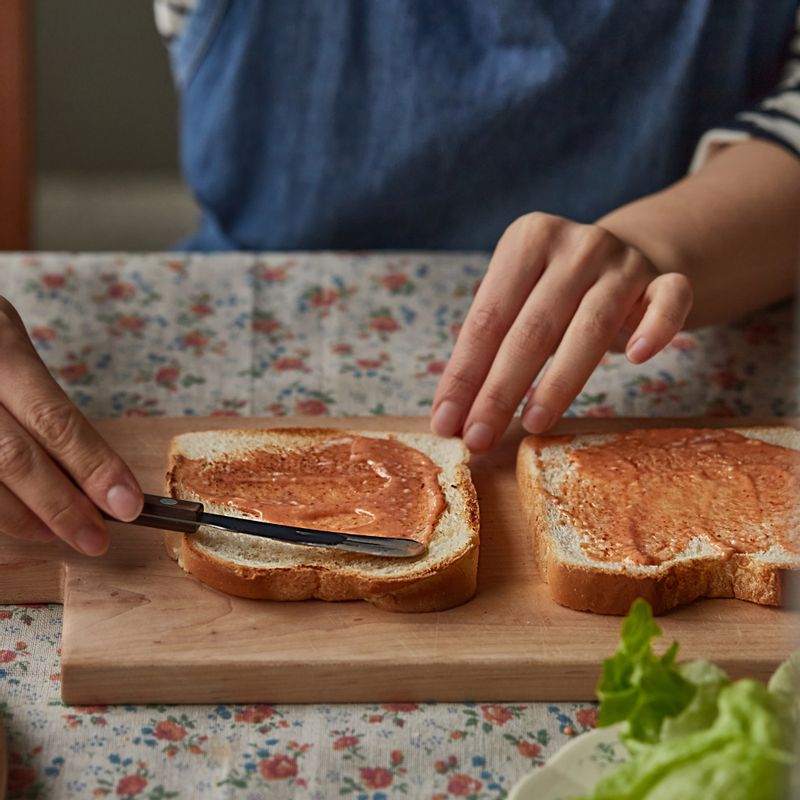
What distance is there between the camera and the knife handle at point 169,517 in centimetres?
151

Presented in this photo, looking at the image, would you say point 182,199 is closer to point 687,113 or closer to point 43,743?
point 687,113

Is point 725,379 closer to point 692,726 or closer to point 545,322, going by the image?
point 545,322

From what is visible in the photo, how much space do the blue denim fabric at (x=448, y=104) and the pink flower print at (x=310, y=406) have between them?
0.70 m

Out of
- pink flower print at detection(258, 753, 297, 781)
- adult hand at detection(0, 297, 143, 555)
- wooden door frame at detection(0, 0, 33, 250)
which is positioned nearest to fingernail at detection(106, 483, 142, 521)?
adult hand at detection(0, 297, 143, 555)

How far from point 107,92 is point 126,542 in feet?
14.4

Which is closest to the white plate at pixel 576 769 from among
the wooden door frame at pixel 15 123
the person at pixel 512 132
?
the person at pixel 512 132

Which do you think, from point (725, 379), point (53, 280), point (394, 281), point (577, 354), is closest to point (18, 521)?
point (577, 354)

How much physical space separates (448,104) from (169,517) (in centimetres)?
133

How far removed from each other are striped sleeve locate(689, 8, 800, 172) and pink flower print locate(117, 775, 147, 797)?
5.78ft

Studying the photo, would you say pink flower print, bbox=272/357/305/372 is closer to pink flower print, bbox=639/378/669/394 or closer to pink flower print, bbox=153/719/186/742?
pink flower print, bbox=639/378/669/394

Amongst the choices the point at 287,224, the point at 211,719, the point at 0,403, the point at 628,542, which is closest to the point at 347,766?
the point at 211,719

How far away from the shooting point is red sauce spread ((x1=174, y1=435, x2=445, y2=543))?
62.0 inches

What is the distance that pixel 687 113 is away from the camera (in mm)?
2533

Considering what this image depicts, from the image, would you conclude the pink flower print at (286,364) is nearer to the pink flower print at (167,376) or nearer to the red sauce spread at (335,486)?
the pink flower print at (167,376)
